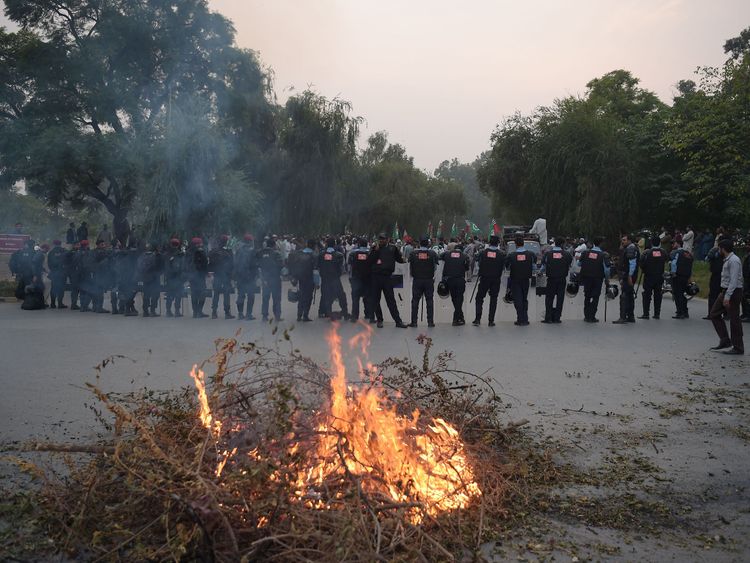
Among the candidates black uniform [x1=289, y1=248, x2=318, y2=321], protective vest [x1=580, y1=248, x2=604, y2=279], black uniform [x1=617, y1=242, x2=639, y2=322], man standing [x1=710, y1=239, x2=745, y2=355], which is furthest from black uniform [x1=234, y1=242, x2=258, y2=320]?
man standing [x1=710, y1=239, x2=745, y2=355]

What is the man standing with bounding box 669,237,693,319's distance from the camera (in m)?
15.5

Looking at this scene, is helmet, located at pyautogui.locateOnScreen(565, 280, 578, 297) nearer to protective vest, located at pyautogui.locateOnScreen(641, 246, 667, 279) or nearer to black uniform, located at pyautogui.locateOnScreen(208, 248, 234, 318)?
protective vest, located at pyautogui.locateOnScreen(641, 246, 667, 279)

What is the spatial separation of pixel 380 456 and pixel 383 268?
9.71 m

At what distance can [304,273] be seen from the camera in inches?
581

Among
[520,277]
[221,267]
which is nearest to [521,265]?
[520,277]

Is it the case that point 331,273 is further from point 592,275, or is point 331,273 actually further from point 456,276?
point 592,275

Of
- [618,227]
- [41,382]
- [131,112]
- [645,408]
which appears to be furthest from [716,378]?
[618,227]

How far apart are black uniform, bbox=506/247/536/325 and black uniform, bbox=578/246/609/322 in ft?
4.54

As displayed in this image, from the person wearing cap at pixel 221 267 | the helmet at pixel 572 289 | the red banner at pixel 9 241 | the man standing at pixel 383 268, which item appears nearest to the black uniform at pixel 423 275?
the man standing at pixel 383 268

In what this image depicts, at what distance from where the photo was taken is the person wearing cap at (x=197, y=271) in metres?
15.4

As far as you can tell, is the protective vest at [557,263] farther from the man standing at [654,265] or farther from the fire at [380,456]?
the fire at [380,456]

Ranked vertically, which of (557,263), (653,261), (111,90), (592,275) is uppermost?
(111,90)

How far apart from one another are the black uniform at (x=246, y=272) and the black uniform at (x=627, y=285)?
816cm

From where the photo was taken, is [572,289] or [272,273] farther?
[572,289]
